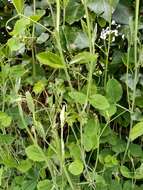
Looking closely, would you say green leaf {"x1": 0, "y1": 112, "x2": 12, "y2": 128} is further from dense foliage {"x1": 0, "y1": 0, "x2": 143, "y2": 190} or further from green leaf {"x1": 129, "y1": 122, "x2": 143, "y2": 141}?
green leaf {"x1": 129, "y1": 122, "x2": 143, "y2": 141}

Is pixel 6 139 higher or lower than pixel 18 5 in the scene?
lower

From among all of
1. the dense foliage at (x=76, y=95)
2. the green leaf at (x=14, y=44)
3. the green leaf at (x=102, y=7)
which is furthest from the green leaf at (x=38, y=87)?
the green leaf at (x=102, y=7)

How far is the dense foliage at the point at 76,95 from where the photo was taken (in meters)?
0.85

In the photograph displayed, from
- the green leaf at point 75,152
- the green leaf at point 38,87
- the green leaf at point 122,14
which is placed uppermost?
the green leaf at point 122,14

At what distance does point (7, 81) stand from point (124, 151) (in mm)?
322

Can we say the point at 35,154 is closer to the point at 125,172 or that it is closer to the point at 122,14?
the point at 125,172

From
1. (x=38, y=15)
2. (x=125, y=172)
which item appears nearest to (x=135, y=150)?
(x=125, y=172)

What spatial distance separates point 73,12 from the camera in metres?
0.89

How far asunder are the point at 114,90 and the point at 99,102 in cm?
6

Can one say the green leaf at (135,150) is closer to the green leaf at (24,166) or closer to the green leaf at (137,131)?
the green leaf at (137,131)

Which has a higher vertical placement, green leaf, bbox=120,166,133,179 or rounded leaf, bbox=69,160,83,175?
rounded leaf, bbox=69,160,83,175

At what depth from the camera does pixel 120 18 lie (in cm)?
89

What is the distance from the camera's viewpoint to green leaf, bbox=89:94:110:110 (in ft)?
2.75

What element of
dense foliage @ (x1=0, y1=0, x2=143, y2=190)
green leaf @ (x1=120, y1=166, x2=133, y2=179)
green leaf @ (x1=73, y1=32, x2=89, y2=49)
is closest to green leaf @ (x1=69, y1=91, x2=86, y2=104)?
dense foliage @ (x1=0, y1=0, x2=143, y2=190)
